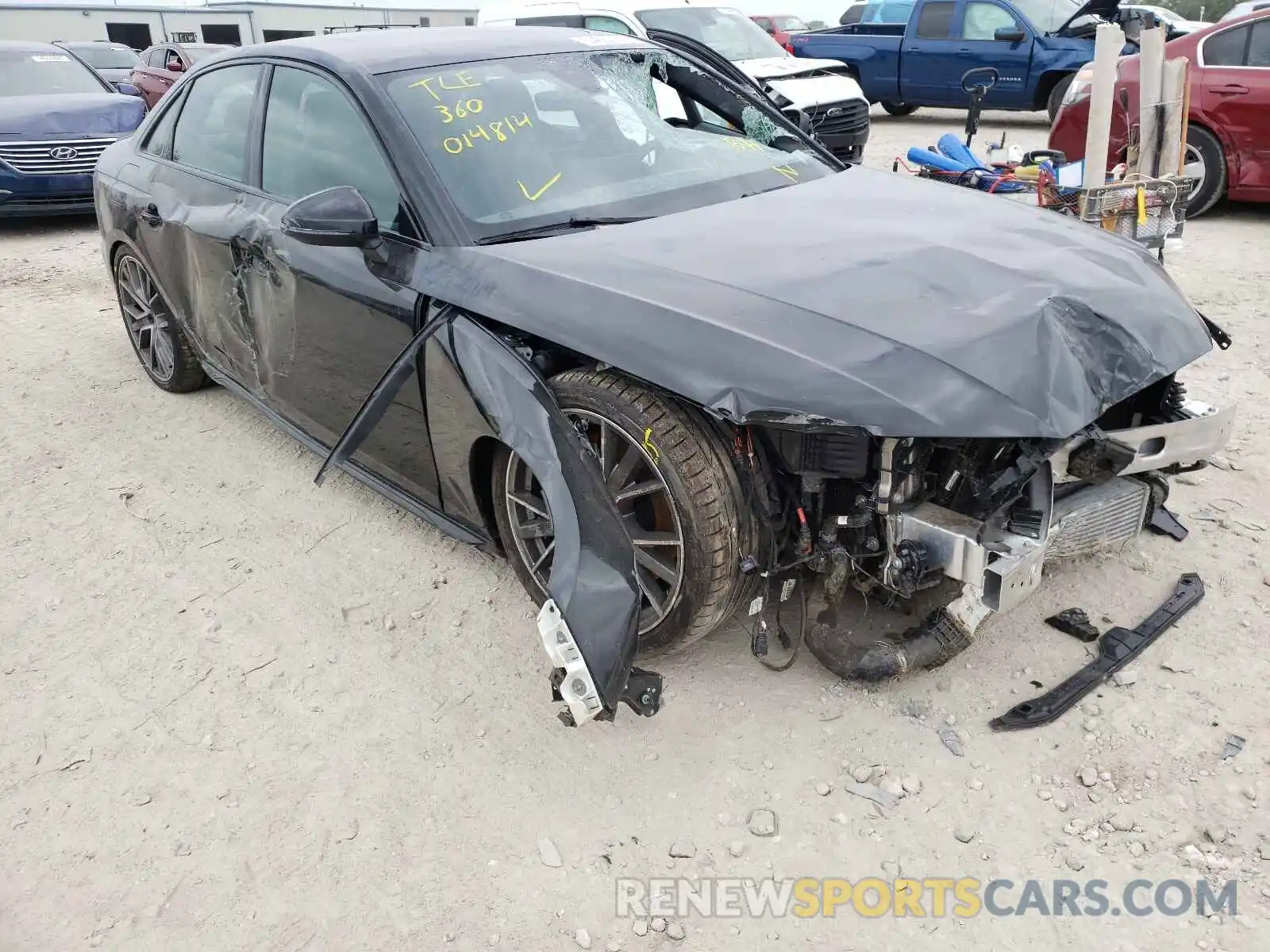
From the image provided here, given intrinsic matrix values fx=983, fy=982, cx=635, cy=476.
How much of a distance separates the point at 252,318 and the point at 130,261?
63.0 inches

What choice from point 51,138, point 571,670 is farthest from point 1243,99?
point 51,138

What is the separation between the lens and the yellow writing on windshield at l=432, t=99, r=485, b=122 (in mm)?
3102

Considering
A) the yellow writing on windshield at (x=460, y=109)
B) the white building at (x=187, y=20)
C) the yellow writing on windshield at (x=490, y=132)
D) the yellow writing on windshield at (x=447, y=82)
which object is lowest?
the yellow writing on windshield at (x=490, y=132)

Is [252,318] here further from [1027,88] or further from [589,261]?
[1027,88]

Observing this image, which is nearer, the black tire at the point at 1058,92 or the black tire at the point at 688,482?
the black tire at the point at 688,482

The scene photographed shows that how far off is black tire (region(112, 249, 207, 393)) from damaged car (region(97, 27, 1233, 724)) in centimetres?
119

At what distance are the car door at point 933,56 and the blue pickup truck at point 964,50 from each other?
10 mm

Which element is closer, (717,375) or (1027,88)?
(717,375)

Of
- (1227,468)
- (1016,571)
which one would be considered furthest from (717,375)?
(1227,468)

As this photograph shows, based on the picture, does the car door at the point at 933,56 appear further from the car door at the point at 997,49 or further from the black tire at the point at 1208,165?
the black tire at the point at 1208,165

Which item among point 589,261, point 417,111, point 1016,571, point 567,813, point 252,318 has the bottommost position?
point 567,813

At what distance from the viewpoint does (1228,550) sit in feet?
10.8

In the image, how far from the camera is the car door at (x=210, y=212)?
3.77m

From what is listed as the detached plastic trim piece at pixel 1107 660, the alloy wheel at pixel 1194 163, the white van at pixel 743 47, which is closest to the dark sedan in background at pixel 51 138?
the white van at pixel 743 47
